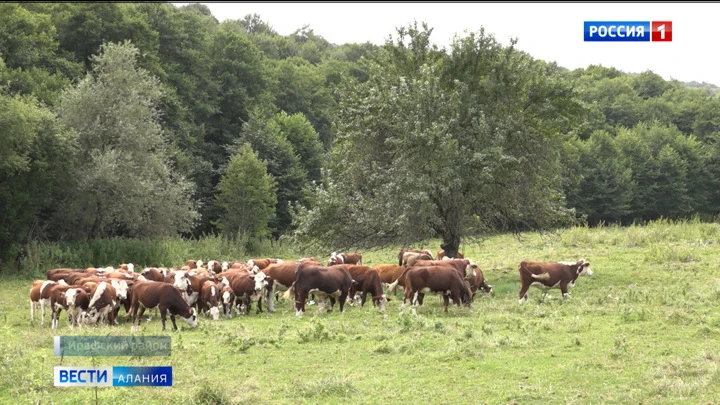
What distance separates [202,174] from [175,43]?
1276cm

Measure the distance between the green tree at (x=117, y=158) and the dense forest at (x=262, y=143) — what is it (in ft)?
0.33

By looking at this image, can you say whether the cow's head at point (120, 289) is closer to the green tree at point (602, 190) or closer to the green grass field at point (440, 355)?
the green grass field at point (440, 355)

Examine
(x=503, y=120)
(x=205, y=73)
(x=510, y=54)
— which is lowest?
(x=503, y=120)

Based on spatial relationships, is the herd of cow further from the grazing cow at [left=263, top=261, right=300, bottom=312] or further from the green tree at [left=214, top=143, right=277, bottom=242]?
the green tree at [left=214, top=143, right=277, bottom=242]

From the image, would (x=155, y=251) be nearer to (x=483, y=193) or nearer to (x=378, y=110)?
(x=378, y=110)

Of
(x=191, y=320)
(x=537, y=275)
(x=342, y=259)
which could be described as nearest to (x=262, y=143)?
(x=342, y=259)

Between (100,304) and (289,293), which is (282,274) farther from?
(100,304)

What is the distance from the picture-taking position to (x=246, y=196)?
53.7 m

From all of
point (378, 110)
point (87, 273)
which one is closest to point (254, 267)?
point (87, 273)

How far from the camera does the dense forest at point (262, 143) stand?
26.7 m

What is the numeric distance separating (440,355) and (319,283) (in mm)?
7671

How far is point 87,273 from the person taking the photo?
23.5 m

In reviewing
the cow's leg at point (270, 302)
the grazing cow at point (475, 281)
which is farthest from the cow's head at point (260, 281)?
the grazing cow at point (475, 281)

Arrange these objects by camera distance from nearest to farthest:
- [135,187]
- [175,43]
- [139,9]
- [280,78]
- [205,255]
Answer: [135,187] < [205,255] < [139,9] < [175,43] < [280,78]
